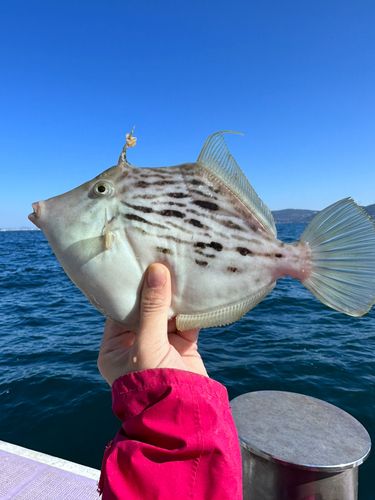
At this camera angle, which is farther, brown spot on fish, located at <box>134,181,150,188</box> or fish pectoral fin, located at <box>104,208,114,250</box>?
brown spot on fish, located at <box>134,181,150,188</box>

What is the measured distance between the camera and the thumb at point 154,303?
1649 millimetres

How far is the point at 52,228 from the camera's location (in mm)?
1759

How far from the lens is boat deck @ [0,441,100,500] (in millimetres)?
3262

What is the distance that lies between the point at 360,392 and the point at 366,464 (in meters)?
2.13

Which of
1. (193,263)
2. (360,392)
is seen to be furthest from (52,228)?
(360,392)

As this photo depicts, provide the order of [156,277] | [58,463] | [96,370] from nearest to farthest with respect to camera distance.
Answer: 1. [156,277]
2. [58,463]
3. [96,370]

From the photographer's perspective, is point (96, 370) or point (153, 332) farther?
point (96, 370)

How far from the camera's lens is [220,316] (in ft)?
6.02

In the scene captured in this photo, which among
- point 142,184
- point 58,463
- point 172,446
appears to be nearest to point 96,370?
point 58,463

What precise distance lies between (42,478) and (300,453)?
8.76 feet

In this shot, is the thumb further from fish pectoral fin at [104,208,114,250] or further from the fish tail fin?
the fish tail fin

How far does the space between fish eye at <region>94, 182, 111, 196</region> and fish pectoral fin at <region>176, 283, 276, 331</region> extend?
0.79 m

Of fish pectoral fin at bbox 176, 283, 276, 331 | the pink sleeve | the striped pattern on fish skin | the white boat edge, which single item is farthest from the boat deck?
the striped pattern on fish skin

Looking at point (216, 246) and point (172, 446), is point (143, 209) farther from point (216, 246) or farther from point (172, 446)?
point (172, 446)
